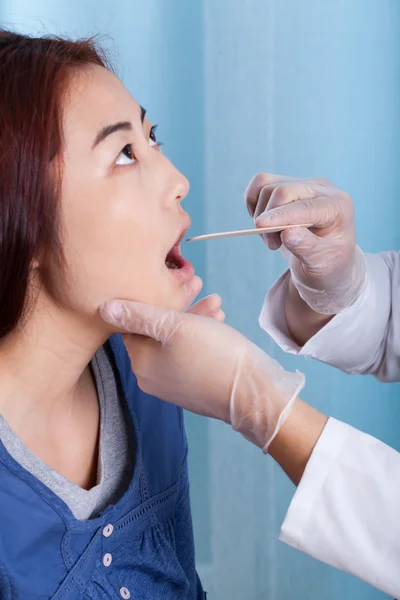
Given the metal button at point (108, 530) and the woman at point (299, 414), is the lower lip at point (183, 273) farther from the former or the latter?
the metal button at point (108, 530)

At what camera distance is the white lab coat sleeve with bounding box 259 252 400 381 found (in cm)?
126

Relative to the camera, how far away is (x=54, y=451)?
1044 millimetres

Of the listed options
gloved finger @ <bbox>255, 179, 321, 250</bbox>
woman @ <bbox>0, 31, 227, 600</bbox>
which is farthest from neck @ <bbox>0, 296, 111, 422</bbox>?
gloved finger @ <bbox>255, 179, 321, 250</bbox>

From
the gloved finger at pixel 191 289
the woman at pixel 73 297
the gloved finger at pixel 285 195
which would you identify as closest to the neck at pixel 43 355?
the woman at pixel 73 297

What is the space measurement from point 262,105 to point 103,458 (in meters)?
1.00

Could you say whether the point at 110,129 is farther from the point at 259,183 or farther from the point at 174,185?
the point at 259,183

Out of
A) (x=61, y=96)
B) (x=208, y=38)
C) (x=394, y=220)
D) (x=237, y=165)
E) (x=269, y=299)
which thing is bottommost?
(x=269, y=299)

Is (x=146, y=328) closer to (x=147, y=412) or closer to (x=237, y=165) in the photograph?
(x=147, y=412)

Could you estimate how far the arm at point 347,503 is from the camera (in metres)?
0.88

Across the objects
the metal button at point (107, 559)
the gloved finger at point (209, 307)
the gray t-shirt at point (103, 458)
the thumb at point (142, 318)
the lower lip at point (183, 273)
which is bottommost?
the metal button at point (107, 559)

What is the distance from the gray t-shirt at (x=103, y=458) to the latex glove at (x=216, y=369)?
0.19 metres

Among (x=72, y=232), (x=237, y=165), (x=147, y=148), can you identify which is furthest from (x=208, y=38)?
(x=72, y=232)

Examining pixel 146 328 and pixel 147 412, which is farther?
pixel 147 412

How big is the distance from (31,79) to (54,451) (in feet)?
1.75
